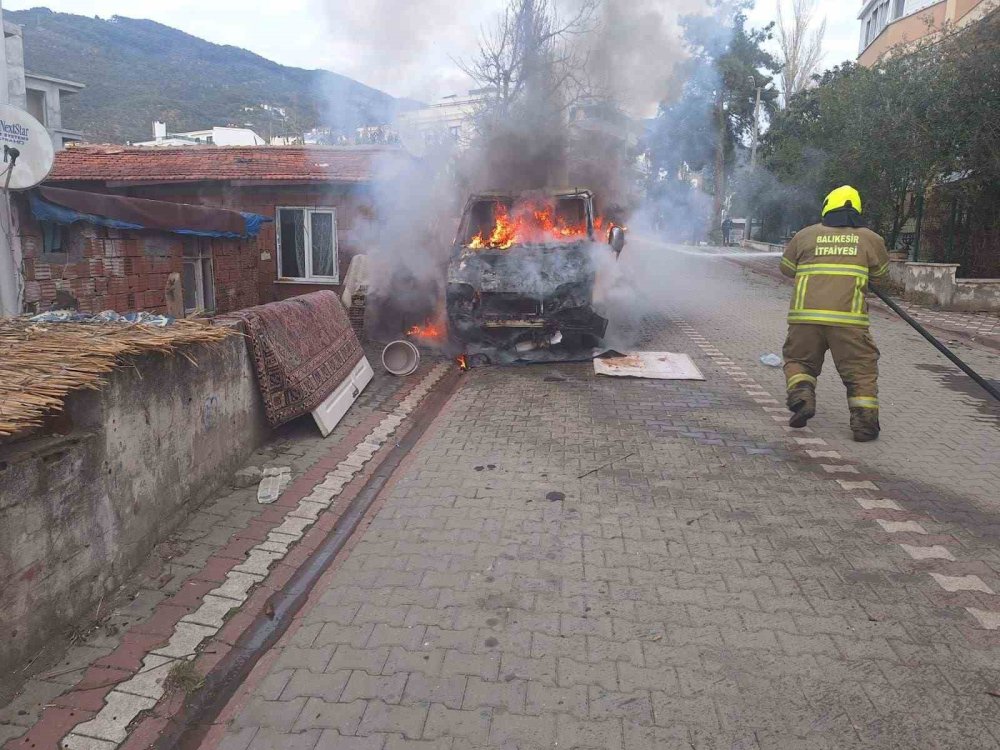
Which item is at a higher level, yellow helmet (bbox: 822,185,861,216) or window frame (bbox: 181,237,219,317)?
yellow helmet (bbox: 822,185,861,216)

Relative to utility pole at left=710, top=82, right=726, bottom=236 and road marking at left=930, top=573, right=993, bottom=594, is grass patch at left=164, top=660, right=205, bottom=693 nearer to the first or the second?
road marking at left=930, top=573, right=993, bottom=594

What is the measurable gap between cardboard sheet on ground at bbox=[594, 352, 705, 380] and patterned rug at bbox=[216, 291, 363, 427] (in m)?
3.19

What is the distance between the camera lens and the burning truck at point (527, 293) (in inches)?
326

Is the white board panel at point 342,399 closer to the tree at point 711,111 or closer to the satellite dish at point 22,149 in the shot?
the satellite dish at point 22,149

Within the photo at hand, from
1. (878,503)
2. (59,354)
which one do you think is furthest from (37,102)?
(878,503)

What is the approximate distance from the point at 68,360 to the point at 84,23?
306 feet

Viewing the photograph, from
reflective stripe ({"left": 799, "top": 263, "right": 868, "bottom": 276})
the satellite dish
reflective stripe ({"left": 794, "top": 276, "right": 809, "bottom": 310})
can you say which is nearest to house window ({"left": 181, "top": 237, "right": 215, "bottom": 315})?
the satellite dish

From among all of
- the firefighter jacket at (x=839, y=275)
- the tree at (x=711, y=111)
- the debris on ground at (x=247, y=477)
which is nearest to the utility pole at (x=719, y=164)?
the tree at (x=711, y=111)

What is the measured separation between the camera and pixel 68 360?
3150 millimetres

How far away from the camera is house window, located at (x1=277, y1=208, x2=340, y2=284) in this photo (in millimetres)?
13289

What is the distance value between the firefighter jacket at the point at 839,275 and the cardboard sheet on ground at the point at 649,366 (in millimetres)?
2184

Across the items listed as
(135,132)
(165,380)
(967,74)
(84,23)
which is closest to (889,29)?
(967,74)

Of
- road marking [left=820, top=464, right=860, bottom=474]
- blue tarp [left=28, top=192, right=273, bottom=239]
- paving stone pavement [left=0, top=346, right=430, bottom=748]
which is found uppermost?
blue tarp [left=28, top=192, right=273, bottom=239]

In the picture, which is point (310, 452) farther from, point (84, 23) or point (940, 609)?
point (84, 23)
